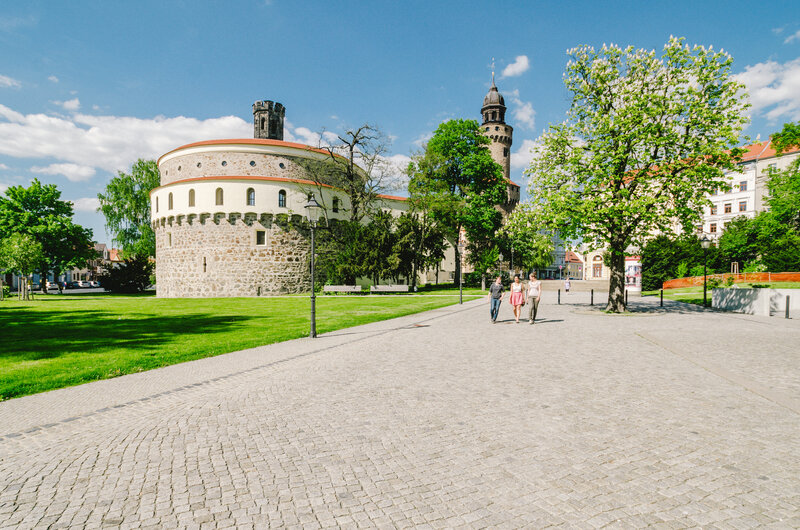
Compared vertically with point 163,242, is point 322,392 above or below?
below

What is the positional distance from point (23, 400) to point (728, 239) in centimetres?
5443

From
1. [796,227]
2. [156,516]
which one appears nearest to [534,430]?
[156,516]

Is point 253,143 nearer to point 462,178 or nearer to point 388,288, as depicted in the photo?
point 388,288

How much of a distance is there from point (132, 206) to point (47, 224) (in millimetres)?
8535

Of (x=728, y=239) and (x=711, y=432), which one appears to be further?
(x=728, y=239)

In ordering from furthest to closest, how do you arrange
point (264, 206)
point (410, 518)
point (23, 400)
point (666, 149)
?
point (264, 206)
point (666, 149)
point (23, 400)
point (410, 518)

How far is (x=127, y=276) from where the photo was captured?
49312 mm

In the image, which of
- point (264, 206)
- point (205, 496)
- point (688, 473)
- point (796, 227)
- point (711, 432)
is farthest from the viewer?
point (796, 227)

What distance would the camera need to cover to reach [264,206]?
3575cm

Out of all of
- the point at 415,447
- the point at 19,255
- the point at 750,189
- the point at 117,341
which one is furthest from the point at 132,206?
the point at 750,189

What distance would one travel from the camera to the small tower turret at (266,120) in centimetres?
4709

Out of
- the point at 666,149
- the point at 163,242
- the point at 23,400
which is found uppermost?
the point at 666,149

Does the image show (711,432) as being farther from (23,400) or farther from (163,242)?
(163,242)

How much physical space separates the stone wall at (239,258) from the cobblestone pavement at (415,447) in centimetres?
2914
